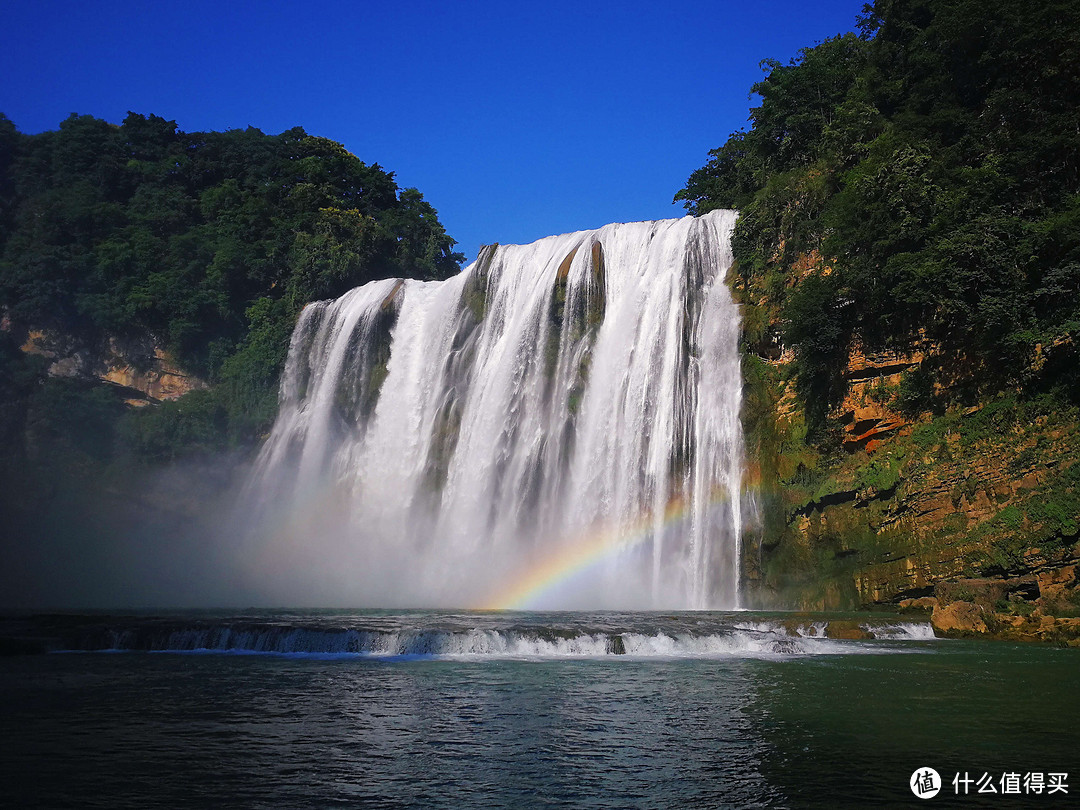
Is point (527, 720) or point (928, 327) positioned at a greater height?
point (928, 327)

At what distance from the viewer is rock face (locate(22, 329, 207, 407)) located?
149 feet

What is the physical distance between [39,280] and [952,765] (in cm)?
4984

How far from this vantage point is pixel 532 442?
29391 millimetres

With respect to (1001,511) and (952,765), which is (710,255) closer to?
(1001,511)

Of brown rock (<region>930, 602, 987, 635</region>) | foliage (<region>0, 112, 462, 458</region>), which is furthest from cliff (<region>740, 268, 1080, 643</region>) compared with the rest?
foliage (<region>0, 112, 462, 458</region>)

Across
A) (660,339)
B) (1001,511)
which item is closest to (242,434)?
(660,339)

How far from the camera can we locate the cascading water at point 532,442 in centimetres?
2578

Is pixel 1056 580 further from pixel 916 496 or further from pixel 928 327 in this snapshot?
pixel 928 327

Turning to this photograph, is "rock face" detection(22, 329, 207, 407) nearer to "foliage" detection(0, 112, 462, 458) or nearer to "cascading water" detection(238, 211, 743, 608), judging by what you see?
"foliage" detection(0, 112, 462, 458)

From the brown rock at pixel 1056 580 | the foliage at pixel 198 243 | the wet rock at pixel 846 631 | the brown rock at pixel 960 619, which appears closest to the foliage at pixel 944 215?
the brown rock at pixel 1056 580

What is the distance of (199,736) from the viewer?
821 cm

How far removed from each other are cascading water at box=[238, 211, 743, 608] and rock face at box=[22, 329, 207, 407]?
10501 mm

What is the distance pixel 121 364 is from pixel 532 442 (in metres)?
27.5

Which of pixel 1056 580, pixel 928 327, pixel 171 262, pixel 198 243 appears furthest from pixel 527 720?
pixel 198 243
